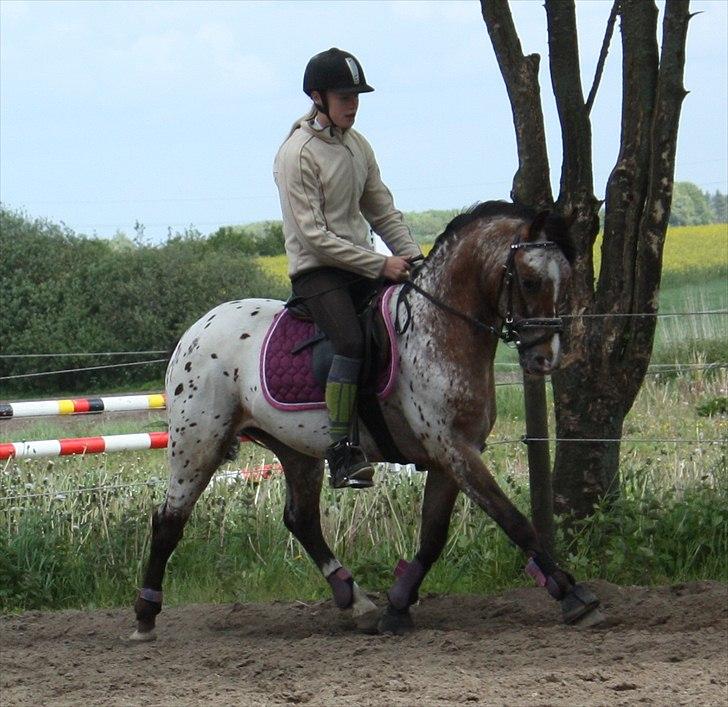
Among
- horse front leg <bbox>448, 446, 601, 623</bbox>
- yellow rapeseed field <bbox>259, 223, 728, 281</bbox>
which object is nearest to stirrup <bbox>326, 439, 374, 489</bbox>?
horse front leg <bbox>448, 446, 601, 623</bbox>

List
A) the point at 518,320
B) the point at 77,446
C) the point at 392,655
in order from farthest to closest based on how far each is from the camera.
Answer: the point at 77,446 < the point at 518,320 < the point at 392,655

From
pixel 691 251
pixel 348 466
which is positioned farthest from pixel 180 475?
pixel 691 251

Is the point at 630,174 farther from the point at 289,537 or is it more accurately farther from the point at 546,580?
the point at 289,537

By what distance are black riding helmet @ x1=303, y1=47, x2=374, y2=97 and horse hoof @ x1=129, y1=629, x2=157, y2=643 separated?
9.84ft

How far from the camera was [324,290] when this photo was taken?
6637 mm

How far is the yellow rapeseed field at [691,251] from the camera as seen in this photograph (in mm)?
36000

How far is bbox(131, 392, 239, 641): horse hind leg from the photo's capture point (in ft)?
23.4

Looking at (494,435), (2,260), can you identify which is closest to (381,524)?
(494,435)

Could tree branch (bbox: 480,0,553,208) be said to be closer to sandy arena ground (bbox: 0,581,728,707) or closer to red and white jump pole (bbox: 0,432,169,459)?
sandy arena ground (bbox: 0,581,728,707)

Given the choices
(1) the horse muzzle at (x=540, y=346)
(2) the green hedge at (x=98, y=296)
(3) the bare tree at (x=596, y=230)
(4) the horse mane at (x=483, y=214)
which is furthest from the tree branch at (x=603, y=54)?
(2) the green hedge at (x=98, y=296)

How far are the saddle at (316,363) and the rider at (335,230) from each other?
11cm

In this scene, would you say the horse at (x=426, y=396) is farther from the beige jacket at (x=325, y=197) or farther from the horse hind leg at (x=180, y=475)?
the beige jacket at (x=325, y=197)

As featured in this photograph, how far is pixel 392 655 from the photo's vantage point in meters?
6.02

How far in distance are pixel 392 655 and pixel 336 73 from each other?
9.26 ft
